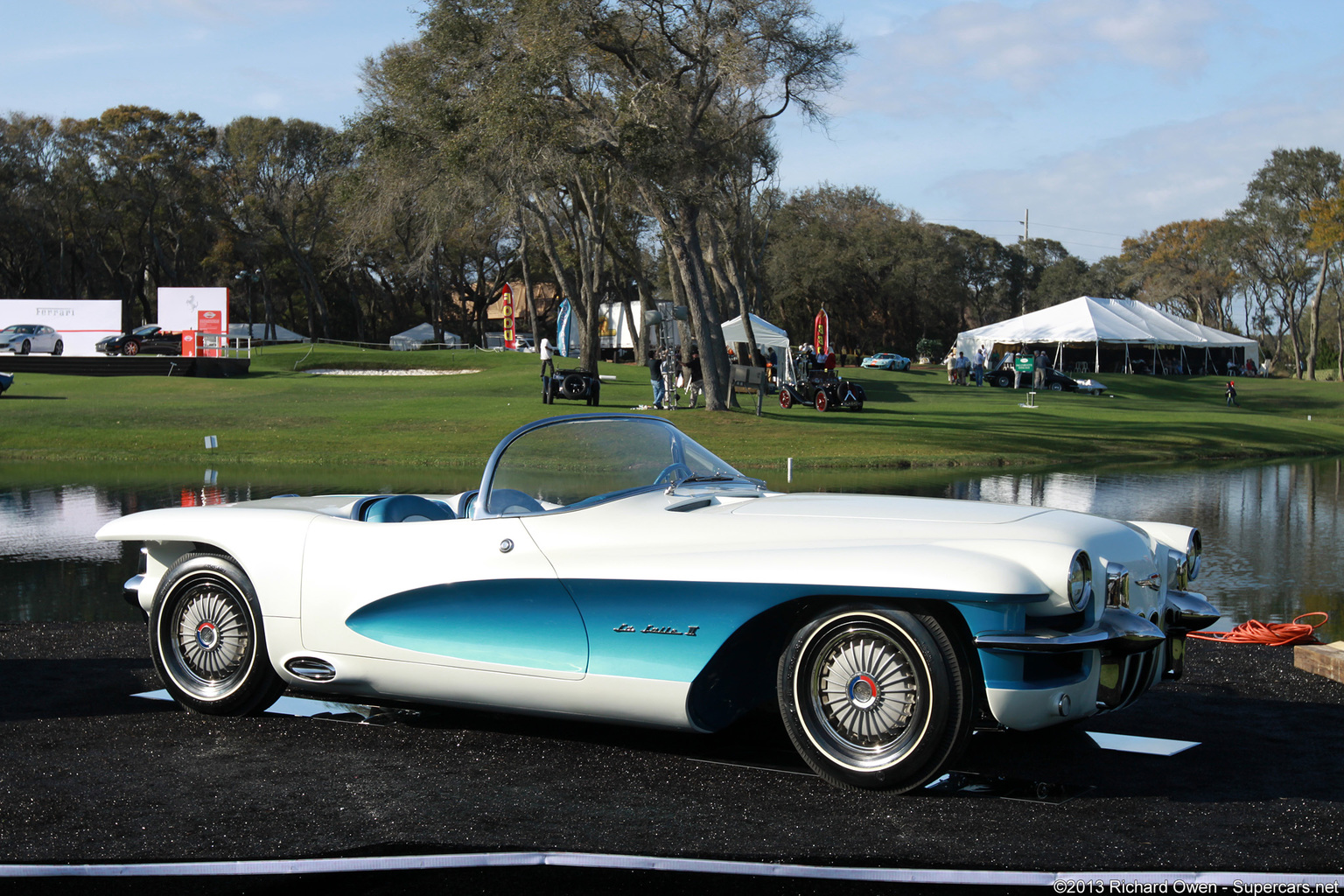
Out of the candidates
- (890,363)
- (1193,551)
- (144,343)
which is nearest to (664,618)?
(1193,551)

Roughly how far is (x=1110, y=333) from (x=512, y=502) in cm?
6452

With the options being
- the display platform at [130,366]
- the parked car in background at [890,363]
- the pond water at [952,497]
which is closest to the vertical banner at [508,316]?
the display platform at [130,366]

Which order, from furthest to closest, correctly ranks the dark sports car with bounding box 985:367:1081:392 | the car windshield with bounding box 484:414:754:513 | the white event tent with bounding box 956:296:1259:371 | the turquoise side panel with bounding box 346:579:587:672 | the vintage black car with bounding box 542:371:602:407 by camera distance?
the white event tent with bounding box 956:296:1259:371 → the dark sports car with bounding box 985:367:1081:392 → the vintage black car with bounding box 542:371:602:407 → the car windshield with bounding box 484:414:754:513 → the turquoise side panel with bounding box 346:579:587:672

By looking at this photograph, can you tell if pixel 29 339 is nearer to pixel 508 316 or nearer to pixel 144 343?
pixel 144 343

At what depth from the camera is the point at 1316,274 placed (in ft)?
243

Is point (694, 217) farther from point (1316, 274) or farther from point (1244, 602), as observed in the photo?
point (1316, 274)

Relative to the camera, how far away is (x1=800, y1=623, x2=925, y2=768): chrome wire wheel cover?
13.6 feet

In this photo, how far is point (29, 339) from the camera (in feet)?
165

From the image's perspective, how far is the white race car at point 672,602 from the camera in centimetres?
406

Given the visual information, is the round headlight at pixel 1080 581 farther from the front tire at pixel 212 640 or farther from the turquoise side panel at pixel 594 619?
the front tire at pixel 212 640

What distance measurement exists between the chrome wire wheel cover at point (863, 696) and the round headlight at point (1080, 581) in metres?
0.60

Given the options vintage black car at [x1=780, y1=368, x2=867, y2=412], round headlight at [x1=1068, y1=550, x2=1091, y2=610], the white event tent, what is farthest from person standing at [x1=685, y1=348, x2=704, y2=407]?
the white event tent

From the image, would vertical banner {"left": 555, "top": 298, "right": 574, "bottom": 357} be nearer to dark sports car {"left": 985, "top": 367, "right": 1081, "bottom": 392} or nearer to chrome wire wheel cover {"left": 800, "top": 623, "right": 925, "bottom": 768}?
dark sports car {"left": 985, "top": 367, "right": 1081, "bottom": 392}

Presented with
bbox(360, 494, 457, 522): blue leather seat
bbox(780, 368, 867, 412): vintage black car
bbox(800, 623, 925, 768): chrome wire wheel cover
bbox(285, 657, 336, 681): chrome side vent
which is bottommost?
bbox(285, 657, 336, 681): chrome side vent
